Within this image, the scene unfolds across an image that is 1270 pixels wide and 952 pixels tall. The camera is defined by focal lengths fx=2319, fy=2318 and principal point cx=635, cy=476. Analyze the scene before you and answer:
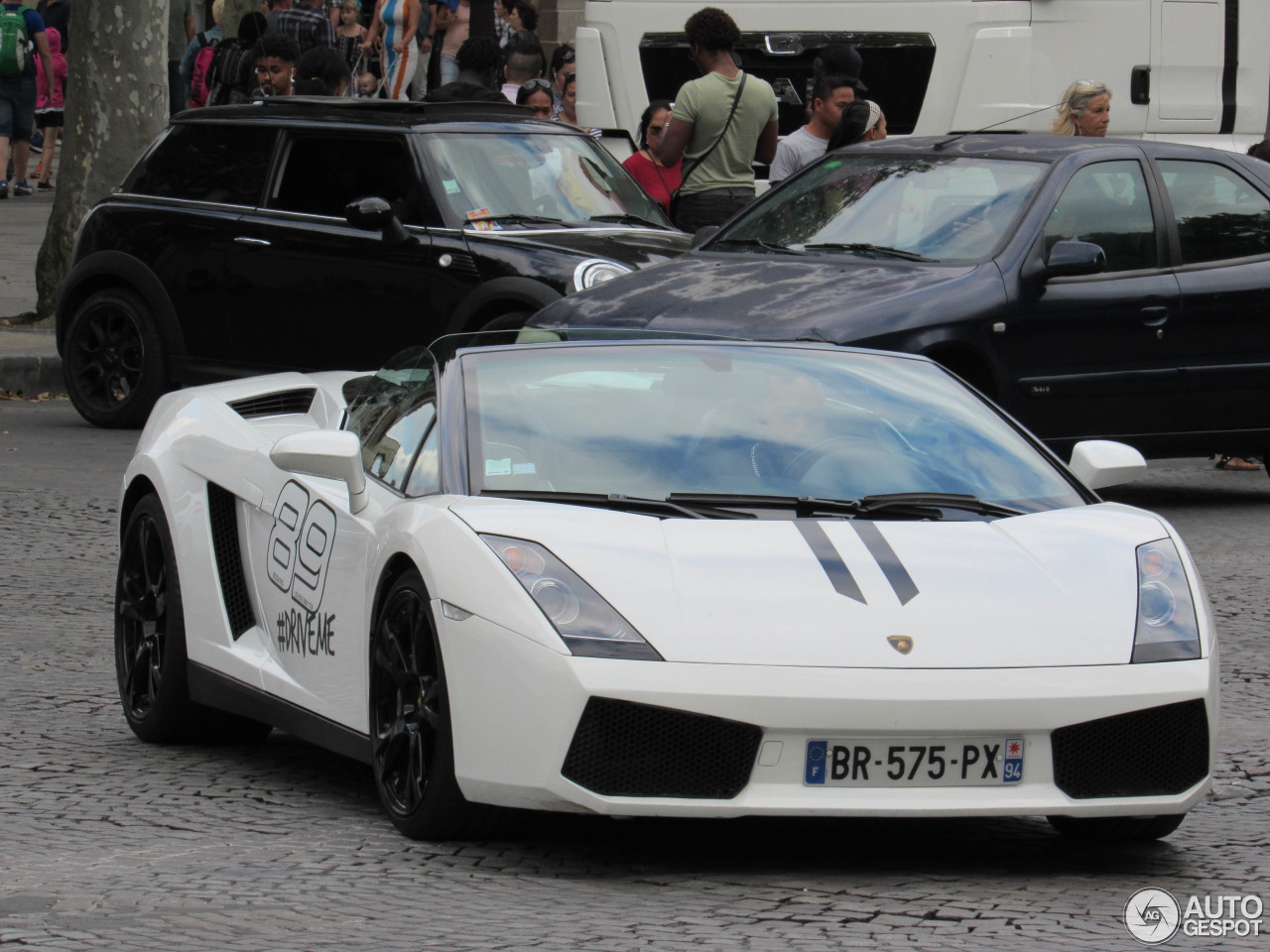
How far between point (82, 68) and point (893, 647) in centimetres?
1411

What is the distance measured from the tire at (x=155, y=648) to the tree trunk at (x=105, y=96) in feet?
37.1

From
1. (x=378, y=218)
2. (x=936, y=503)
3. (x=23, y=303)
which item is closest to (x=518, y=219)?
(x=378, y=218)

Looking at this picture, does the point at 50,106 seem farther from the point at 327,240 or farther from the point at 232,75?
the point at 327,240

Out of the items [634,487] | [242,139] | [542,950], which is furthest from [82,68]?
[542,950]

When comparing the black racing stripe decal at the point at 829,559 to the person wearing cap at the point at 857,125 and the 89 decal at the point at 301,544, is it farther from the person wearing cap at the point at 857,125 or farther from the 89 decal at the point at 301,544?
the person wearing cap at the point at 857,125

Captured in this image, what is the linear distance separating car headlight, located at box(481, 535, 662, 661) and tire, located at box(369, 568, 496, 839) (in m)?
0.25

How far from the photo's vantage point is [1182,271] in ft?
37.0

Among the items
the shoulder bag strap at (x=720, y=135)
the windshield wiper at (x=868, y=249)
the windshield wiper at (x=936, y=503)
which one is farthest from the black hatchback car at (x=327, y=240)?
the windshield wiper at (x=936, y=503)

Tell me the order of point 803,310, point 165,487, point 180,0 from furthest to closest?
point 180,0
point 803,310
point 165,487

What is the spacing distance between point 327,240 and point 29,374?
137 inches

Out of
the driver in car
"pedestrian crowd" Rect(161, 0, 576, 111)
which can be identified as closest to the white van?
"pedestrian crowd" Rect(161, 0, 576, 111)

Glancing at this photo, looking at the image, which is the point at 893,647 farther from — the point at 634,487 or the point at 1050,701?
the point at 634,487

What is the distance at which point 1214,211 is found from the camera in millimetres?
11578

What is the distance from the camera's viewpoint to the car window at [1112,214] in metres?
11.0
